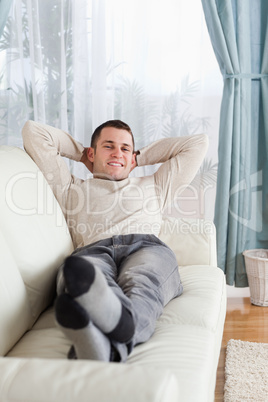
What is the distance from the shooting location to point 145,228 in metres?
2.17

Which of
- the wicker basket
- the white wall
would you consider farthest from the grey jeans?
the white wall

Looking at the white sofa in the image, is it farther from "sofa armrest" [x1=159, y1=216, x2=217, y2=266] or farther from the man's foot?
the man's foot

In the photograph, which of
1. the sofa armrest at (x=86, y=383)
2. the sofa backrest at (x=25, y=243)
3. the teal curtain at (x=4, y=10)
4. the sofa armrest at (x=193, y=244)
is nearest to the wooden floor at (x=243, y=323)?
the sofa armrest at (x=193, y=244)

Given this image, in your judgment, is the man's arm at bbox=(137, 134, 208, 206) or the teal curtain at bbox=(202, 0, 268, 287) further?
the teal curtain at bbox=(202, 0, 268, 287)

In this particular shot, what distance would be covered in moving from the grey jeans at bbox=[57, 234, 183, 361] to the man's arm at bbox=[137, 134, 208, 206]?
415mm

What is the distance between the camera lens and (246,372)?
202 centimetres

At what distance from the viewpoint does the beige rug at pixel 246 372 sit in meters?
1.82

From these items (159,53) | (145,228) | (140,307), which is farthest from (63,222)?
(159,53)

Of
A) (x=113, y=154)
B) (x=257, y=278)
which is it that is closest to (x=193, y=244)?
(x=113, y=154)

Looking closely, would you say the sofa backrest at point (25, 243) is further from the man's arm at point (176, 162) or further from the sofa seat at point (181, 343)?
the man's arm at point (176, 162)

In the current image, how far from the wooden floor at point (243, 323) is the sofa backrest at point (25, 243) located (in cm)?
87

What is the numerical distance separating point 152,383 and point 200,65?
2.53 metres

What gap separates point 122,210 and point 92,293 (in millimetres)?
1127

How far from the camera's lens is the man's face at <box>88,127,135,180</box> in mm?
2332
